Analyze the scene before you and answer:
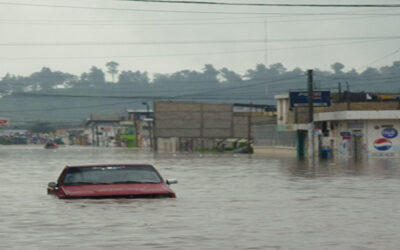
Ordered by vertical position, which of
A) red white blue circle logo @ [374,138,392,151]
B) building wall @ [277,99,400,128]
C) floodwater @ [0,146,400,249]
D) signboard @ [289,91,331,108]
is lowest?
red white blue circle logo @ [374,138,392,151]

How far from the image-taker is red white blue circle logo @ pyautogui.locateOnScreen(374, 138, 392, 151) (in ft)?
249

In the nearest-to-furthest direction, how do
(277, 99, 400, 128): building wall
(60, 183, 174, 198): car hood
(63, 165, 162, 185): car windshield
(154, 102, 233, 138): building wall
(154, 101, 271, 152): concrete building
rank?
(60, 183, 174, 198): car hood → (63, 165, 162, 185): car windshield → (277, 99, 400, 128): building wall → (154, 102, 233, 138): building wall → (154, 101, 271, 152): concrete building

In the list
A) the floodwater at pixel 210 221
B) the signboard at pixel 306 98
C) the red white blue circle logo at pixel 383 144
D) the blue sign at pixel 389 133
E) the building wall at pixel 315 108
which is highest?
Result: the signboard at pixel 306 98

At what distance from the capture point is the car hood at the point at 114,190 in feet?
64.8

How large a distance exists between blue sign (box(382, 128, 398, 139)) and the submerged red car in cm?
5658

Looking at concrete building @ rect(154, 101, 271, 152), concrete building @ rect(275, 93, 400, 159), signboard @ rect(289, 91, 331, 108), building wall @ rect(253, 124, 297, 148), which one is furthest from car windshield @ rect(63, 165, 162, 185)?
concrete building @ rect(154, 101, 271, 152)

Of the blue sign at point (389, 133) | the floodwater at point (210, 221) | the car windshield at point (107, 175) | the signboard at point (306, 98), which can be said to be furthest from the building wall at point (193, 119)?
the car windshield at point (107, 175)

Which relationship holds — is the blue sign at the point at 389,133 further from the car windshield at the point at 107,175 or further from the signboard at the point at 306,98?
the car windshield at the point at 107,175

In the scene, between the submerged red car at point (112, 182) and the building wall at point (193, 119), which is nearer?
the submerged red car at point (112, 182)

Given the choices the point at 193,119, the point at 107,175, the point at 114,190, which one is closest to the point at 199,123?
the point at 193,119

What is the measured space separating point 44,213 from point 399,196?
11.1 m

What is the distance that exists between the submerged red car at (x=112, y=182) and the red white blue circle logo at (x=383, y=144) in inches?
2218

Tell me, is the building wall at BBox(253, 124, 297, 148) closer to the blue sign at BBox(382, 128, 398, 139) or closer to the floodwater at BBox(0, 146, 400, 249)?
the blue sign at BBox(382, 128, 398, 139)

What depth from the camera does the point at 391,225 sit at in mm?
16547
